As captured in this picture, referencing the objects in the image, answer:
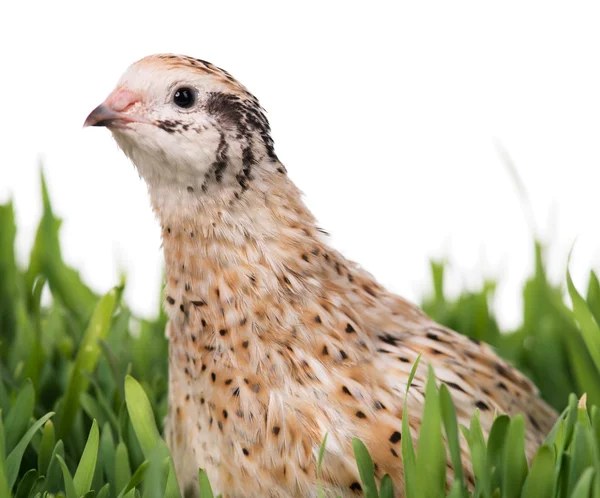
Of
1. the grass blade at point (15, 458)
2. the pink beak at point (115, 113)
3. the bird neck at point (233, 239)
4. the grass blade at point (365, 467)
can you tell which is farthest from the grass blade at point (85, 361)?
the grass blade at point (365, 467)

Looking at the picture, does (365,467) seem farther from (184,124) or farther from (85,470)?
(184,124)

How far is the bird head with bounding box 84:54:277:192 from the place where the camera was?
5.40ft

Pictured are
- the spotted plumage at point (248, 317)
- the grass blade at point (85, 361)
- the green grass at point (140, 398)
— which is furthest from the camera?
the grass blade at point (85, 361)

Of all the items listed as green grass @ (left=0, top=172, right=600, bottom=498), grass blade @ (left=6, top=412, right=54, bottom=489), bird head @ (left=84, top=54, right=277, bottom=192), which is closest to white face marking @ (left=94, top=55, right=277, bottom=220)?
bird head @ (left=84, top=54, right=277, bottom=192)

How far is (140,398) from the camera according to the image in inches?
64.4

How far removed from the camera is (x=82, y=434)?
2102mm

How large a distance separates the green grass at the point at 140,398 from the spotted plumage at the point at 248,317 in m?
0.09

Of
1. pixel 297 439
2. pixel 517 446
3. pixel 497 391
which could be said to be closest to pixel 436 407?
pixel 517 446

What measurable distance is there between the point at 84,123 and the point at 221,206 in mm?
299

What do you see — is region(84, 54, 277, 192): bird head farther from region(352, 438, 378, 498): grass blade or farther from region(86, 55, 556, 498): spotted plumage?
region(352, 438, 378, 498): grass blade

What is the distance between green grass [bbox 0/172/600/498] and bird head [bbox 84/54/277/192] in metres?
0.39

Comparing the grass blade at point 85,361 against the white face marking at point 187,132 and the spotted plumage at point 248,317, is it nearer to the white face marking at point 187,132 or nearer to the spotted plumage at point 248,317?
the spotted plumage at point 248,317

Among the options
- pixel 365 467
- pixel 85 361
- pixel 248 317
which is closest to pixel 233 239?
pixel 248 317

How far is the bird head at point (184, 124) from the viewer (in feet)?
5.40
